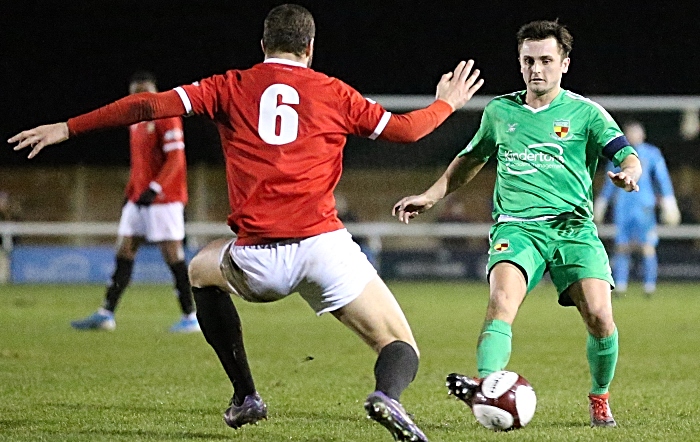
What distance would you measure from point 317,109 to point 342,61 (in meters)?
21.3

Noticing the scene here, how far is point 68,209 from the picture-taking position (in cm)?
3009

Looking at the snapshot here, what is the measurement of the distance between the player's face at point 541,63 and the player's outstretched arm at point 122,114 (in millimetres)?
1950

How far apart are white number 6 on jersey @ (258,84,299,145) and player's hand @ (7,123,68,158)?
835 millimetres

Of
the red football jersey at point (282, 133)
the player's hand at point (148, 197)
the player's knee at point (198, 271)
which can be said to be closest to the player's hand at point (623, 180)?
the red football jersey at point (282, 133)

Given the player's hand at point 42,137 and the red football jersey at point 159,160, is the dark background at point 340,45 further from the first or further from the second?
the player's hand at point 42,137

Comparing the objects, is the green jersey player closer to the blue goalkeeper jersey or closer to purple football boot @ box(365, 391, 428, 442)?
purple football boot @ box(365, 391, 428, 442)

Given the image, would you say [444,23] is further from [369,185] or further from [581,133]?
[581,133]

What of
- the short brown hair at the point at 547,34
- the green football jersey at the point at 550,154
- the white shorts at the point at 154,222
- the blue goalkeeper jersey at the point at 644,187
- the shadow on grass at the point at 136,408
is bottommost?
the blue goalkeeper jersey at the point at 644,187

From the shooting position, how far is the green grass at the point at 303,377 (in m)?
5.75

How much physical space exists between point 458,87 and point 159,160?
603cm

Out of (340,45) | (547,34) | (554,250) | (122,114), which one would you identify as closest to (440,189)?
(554,250)

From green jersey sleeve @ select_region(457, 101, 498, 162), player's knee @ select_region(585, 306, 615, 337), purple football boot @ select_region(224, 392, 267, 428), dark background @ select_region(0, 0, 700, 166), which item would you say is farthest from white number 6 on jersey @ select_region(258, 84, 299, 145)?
dark background @ select_region(0, 0, 700, 166)

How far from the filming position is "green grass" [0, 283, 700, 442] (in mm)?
5746

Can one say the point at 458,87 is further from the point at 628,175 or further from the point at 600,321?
the point at 600,321
